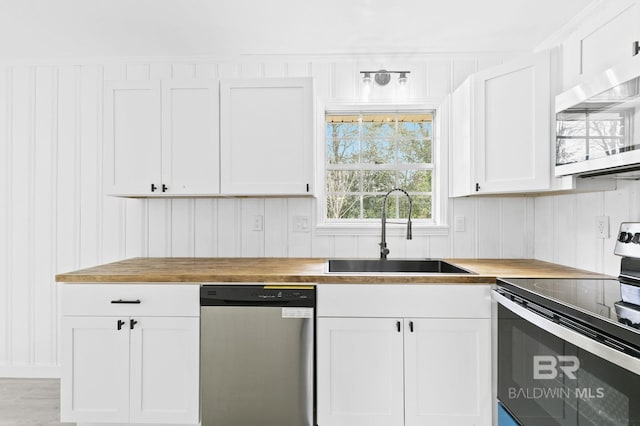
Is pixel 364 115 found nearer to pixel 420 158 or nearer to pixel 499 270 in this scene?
pixel 420 158

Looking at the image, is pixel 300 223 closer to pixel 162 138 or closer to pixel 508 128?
pixel 162 138

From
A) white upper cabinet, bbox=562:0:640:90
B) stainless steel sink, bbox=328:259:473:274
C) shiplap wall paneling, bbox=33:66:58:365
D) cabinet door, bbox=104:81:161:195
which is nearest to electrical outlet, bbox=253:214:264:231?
stainless steel sink, bbox=328:259:473:274

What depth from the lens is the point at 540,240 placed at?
102 inches

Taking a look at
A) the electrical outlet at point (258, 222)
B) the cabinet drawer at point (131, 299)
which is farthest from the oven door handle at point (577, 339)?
the electrical outlet at point (258, 222)

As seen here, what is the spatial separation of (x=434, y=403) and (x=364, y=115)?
77.2 inches

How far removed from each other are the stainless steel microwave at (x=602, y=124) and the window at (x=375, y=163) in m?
1.10

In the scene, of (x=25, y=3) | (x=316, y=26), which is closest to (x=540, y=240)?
(x=316, y=26)

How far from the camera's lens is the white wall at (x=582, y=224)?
1.87 m

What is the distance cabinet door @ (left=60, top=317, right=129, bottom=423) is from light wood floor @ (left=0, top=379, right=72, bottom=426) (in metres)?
0.41

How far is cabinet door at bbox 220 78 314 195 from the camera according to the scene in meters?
2.32

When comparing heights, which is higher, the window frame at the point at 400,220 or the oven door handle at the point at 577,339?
the window frame at the point at 400,220

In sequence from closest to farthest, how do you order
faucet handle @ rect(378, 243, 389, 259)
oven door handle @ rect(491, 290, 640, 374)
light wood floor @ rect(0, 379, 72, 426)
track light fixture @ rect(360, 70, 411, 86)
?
1. oven door handle @ rect(491, 290, 640, 374)
2. light wood floor @ rect(0, 379, 72, 426)
3. faucet handle @ rect(378, 243, 389, 259)
4. track light fixture @ rect(360, 70, 411, 86)

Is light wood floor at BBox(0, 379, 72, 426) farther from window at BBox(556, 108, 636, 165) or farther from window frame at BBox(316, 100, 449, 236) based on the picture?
window at BBox(556, 108, 636, 165)

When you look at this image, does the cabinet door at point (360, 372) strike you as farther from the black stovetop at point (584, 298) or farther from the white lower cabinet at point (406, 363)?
the black stovetop at point (584, 298)
